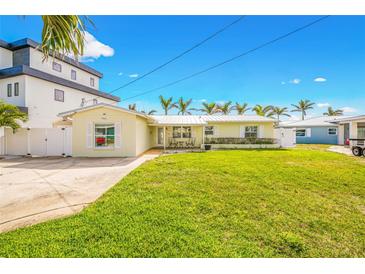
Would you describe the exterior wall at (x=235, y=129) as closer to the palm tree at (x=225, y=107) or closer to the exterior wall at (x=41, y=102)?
the palm tree at (x=225, y=107)

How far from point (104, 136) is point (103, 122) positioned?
37.7 inches

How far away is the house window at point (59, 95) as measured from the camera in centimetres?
1690

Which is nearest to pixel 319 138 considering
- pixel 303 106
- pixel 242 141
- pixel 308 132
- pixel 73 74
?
pixel 308 132

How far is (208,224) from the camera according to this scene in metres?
3.30

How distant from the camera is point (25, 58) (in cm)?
1576

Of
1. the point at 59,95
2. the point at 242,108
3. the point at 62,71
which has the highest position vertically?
the point at 62,71

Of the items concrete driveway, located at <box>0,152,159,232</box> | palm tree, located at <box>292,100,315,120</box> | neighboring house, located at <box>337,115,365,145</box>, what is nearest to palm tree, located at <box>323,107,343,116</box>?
palm tree, located at <box>292,100,315,120</box>

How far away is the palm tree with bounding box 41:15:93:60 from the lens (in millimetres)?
2928

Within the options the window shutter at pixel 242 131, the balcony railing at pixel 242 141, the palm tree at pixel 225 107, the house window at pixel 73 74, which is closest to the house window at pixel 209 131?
the balcony railing at pixel 242 141

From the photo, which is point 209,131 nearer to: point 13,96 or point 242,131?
point 242,131

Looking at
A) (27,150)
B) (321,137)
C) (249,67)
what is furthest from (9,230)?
(321,137)

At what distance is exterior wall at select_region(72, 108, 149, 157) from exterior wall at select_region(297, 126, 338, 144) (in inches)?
934
